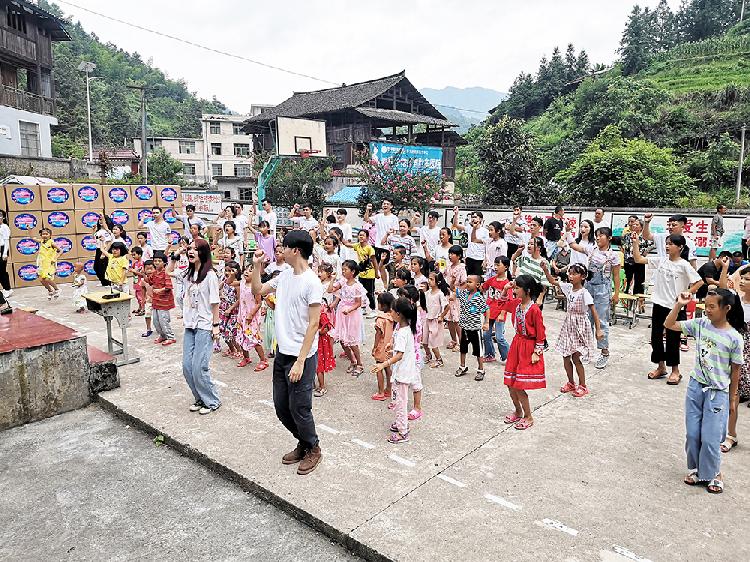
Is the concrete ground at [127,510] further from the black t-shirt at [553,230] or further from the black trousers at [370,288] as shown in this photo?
A: the black t-shirt at [553,230]

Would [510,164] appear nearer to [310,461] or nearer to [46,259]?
[46,259]

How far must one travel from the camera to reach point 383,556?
10.6 feet

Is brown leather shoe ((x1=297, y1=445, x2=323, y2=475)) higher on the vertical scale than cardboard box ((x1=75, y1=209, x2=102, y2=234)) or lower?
lower

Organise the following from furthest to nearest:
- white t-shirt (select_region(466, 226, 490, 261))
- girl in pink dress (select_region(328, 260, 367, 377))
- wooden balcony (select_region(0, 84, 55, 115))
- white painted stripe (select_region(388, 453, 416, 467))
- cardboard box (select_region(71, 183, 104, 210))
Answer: wooden balcony (select_region(0, 84, 55, 115))
cardboard box (select_region(71, 183, 104, 210))
white t-shirt (select_region(466, 226, 490, 261))
girl in pink dress (select_region(328, 260, 367, 377))
white painted stripe (select_region(388, 453, 416, 467))

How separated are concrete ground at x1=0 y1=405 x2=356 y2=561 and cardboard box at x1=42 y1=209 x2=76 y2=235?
28.2 feet

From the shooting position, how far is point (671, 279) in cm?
588

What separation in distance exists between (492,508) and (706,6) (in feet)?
194

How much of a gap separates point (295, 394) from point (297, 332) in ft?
1.53

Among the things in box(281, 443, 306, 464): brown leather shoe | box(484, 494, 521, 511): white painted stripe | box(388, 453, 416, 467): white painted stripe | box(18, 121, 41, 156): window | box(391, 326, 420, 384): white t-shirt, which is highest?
box(18, 121, 41, 156): window

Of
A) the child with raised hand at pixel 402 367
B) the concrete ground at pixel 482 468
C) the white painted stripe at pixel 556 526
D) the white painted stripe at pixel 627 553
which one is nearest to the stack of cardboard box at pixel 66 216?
the concrete ground at pixel 482 468

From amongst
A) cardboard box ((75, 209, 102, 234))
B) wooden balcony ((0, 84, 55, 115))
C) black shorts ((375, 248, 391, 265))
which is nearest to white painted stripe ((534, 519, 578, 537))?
black shorts ((375, 248, 391, 265))

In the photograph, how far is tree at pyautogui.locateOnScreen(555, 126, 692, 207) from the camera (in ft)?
61.6

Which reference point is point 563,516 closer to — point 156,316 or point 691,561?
point 691,561

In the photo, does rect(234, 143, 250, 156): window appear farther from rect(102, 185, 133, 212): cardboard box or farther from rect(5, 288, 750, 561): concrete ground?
rect(5, 288, 750, 561): concrete ground
